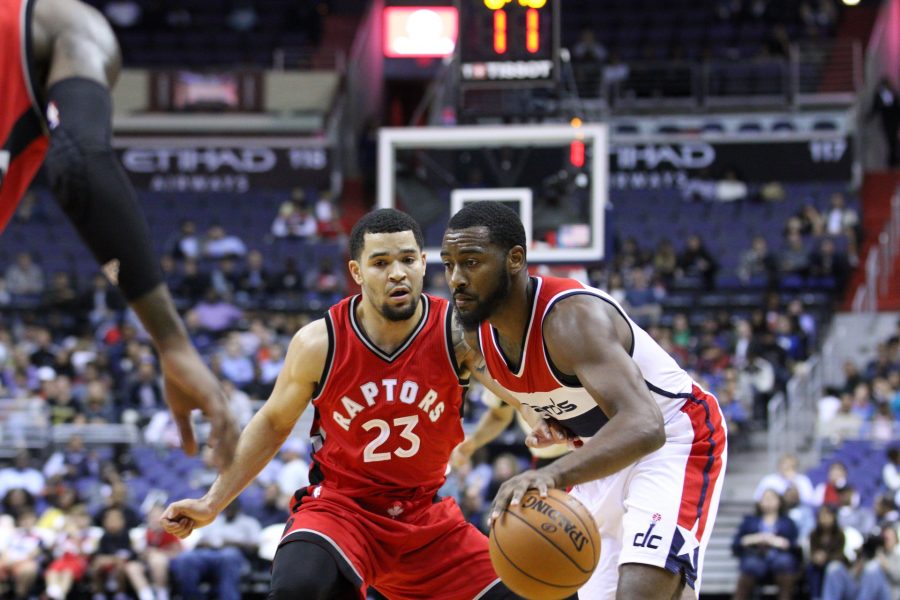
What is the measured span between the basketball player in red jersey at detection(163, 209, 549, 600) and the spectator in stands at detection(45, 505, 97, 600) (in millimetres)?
6765

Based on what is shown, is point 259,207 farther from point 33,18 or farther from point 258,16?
point 33,18

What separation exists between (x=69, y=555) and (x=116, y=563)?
1.70ft

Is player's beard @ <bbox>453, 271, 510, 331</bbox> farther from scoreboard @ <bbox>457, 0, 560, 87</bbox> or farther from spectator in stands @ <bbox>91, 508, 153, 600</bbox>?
spectator in stands @ <bbox>91, 508, 153, 600</bbox>

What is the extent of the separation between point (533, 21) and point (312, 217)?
389 inches

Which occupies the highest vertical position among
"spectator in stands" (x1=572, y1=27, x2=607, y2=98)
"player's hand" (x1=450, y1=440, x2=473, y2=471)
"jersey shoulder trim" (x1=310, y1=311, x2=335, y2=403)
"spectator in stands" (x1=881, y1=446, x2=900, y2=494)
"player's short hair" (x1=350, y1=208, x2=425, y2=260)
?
"player's short hair" (x1=350, y1=208, x2=425, y2=260)

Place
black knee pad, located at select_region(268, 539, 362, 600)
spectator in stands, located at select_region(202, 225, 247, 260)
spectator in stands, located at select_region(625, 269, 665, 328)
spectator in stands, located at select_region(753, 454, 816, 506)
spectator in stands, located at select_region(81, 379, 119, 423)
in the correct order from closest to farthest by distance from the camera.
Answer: black knee pad, located at select_region(268, 539, 362, 600), spectator in stands, located at select_region(753, 454, 816, 506), spectator in stands, located at select_region(81, 379, 119, 423), spectator in stands, located at select_region(625, 269, 665, 328), spectator in stands, located at select_region(202, 225, 247, 260)

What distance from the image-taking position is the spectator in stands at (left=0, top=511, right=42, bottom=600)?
11180 mm

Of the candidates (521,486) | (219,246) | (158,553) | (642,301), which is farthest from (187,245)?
(521,486)

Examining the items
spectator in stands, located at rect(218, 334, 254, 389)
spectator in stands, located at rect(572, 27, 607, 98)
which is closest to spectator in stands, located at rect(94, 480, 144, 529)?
spectator in stands, located at rect(218, 334, 254, 389)

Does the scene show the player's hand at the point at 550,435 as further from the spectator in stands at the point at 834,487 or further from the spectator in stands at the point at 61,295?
the spectator in stands at the point at 61,295

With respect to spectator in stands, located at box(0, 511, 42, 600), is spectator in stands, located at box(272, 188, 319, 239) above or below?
above

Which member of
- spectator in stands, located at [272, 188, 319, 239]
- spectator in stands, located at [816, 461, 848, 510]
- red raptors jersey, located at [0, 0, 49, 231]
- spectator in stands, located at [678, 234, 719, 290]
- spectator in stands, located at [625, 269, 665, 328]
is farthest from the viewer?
spectator in stands, located at [272, 188, 319, 239]

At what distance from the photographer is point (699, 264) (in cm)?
1769

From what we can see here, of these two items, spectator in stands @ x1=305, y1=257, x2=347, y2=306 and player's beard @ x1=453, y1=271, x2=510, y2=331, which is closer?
player's beard @ x1=453, y1=271, x2=510, y2=331
